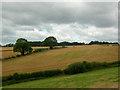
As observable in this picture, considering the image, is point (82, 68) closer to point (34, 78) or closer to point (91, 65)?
point (91, 65)

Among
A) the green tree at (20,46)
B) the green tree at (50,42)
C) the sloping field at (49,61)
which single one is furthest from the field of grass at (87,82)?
the green tree at (50,42)

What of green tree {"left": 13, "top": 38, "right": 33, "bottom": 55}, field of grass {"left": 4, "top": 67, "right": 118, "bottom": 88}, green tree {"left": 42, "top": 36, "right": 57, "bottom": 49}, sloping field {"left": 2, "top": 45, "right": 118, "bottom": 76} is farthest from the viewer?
green tree {"left": 42, "top": 36, "right": 57, "bottom": 49}

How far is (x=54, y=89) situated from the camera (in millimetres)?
10828

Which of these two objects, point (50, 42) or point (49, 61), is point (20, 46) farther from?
point (50, 42)

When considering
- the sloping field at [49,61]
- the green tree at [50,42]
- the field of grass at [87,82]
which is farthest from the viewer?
the green tree at [50,42]

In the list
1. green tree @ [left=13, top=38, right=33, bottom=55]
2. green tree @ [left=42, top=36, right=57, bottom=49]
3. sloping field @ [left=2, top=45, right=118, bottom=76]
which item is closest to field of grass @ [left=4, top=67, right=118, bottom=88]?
sloping field @ [left=2, top=45, right=118, bottom=76]

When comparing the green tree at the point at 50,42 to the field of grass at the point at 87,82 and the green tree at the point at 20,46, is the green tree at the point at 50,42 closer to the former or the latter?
the green tree at the point at 20,46

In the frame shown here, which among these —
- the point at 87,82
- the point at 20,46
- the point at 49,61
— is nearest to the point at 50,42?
the point at 20,46

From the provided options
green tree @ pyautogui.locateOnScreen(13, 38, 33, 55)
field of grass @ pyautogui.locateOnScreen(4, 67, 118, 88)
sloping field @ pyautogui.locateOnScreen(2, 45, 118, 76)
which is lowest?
sloping field @ pyautogui.locateOnScreen(2, 45, 118, 76)

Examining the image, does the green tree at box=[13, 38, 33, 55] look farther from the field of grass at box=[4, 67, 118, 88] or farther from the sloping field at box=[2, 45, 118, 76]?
the field of grass at box=[4, 67, 118, 88]

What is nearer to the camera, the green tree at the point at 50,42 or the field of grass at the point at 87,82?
the field of grass at the point at 87,82

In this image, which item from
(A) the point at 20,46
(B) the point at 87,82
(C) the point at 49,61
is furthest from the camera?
(A) the point at 20,46

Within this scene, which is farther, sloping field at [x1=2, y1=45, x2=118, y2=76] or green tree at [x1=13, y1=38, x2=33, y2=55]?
green tree at [x1=13, y1=38, x2=33, y2=55]

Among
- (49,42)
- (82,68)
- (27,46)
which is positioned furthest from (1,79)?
(49,42)
